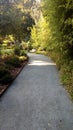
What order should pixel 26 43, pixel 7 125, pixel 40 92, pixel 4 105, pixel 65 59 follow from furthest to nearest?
pixel 26 43
pixel 65 59
pixel 40 92
pixel 4 105
pixel 7 125

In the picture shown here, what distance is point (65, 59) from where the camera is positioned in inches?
555

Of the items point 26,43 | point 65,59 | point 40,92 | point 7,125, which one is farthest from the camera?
point 26,43

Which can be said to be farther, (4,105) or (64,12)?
(64,12)

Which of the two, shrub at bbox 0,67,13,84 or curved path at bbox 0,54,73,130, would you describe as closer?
curved path at bbox 0,54,73,130

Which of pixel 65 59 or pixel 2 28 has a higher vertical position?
pixel 2 28

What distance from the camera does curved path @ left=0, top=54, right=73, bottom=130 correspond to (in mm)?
6203

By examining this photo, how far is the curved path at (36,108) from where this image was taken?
6.20 meters

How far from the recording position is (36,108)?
760 cm

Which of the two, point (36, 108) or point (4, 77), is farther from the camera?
point (4, 77)

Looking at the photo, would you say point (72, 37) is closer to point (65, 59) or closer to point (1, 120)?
point (65, 59)

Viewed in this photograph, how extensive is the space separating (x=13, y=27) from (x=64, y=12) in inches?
431

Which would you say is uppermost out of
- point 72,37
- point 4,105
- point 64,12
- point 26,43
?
point 64,12

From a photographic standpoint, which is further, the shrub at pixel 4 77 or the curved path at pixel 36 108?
the shrub at pixel 4 77

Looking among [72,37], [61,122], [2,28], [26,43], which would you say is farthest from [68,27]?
[26,43]
